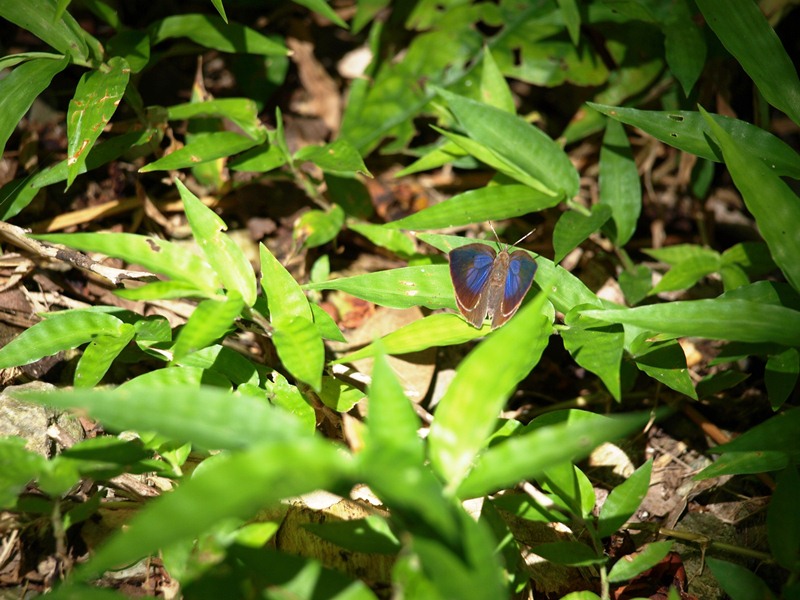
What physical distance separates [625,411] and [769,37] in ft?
4.75

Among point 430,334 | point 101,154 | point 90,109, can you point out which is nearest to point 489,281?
point 430,334

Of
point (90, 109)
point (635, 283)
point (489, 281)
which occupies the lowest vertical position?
point (635, 283)

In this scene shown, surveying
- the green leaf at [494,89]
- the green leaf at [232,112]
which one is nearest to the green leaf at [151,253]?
the green leaf at [232,112]

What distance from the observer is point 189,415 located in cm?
119

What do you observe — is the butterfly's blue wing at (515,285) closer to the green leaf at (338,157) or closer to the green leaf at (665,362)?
the green leaf at (665,362)

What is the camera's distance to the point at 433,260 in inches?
104

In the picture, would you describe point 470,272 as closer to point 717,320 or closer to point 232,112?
point 717,320

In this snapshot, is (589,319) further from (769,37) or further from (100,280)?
(100,280)

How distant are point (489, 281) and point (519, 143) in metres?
0.78

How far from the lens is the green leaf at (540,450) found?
1135 millimetres

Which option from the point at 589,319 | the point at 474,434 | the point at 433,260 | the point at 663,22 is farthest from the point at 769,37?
the point at 474,434

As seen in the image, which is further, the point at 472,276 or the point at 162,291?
the point at 472,276

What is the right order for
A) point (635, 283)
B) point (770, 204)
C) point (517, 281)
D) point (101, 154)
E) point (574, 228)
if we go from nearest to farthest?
point (770, 204) → point (517, 281) → point (574, 228) → point (101, 154) → point (635, 283)

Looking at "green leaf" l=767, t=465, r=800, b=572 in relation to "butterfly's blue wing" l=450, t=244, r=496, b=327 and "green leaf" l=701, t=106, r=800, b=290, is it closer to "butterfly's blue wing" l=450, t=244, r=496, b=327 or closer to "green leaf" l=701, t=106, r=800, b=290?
"green leaf" l=701, t=106, r=800, b=290
